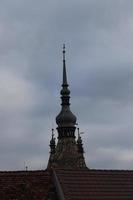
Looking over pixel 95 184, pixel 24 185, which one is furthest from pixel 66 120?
pixel 24 185

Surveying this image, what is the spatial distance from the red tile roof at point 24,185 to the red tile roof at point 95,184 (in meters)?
0.78

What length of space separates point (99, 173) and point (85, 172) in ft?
2.38

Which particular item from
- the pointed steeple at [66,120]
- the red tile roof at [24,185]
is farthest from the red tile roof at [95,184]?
the pointed steeple at [66,120]

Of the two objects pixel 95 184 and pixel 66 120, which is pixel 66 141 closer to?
pixel 66 120

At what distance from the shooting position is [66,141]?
289ft

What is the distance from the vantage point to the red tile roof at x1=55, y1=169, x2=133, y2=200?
87.0 feet

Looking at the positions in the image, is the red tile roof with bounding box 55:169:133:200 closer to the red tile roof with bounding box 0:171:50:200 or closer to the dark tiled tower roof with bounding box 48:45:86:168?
the red tile roof with bounding box 0:171:50:200

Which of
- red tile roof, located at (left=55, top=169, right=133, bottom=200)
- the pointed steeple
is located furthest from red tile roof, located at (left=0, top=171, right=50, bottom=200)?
the pointed steeple

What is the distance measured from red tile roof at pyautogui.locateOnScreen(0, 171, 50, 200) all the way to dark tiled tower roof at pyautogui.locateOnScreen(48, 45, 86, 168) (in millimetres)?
57877

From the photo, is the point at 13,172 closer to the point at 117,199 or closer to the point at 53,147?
the point at 117,199

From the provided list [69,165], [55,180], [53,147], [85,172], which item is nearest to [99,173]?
[85,172]

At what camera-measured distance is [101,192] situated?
27.0 m

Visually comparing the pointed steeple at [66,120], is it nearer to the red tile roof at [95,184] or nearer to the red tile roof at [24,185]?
the red tile roof at [95,184]

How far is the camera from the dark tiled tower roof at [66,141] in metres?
85.6
